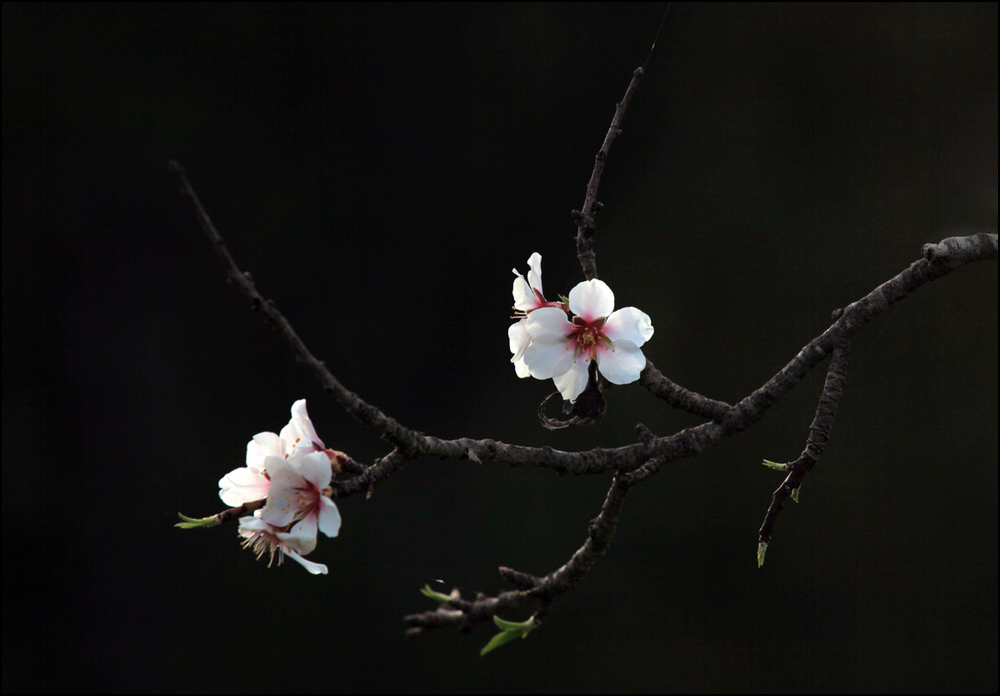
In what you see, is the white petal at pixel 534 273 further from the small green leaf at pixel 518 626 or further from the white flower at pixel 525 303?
the small green leaf at pixel 518 626

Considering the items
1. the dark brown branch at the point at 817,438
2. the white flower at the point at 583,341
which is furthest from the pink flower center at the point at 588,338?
the dark brown branch at the point at 817,438

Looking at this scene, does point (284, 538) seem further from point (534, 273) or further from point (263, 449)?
point (534, 273)

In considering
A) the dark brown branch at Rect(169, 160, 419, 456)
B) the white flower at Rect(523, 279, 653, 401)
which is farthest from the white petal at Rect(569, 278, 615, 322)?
the dark brown branch at Rect(169, 160, 419, 456)

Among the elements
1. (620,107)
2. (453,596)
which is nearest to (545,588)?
(453,596)

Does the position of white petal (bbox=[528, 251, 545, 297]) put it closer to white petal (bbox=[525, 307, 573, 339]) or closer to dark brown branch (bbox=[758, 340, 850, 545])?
white petal (bbox=[525, 307, 573, 339])

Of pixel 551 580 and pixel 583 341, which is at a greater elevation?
pixel 583 341

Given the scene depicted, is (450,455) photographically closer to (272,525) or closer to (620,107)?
(272,525)

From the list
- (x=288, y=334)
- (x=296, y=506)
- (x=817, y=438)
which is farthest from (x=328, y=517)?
(x=817, y=438)
